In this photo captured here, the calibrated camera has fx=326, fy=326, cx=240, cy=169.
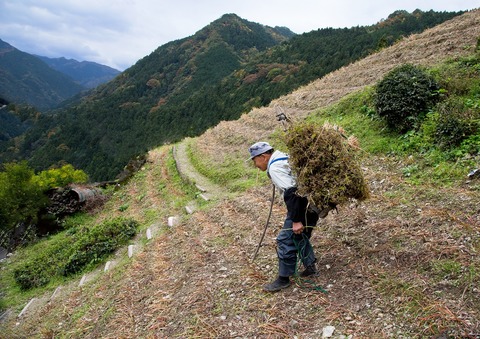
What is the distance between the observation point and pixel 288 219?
14.5ft

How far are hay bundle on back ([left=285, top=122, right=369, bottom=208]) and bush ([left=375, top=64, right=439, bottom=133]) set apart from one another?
527cm

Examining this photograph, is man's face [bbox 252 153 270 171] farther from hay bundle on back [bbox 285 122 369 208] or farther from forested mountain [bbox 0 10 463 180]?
forested mountain [bbox 0 10 463 180]

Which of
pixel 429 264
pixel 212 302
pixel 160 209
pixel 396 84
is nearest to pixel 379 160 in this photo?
pixel 396 84

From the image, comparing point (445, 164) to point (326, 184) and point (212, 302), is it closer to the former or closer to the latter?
point (326, 184)

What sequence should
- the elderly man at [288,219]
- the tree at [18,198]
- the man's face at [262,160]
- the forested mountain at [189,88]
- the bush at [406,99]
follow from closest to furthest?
the elderly man at [288,219], the man's face at [262,160], the bush at [406,99], the tree at [18,198], the forested mountain at [189,88]

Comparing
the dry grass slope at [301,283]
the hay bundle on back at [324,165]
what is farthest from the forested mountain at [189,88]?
the hay bundle on back at [324,165]

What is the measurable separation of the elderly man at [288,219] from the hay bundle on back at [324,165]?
151 mm

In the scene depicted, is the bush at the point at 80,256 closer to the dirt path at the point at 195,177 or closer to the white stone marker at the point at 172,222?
the white stone marker at the point at 172,222

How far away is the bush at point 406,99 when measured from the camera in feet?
28.6

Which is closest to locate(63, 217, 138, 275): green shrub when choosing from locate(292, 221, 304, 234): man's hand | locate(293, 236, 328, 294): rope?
locate(293, 236, 328, 294): rope

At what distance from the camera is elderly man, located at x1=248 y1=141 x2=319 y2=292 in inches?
167

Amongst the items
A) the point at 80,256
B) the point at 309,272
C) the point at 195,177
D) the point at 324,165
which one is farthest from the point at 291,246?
the point at 195,177

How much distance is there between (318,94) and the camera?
55.6 feet

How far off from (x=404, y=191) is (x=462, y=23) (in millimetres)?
14322
